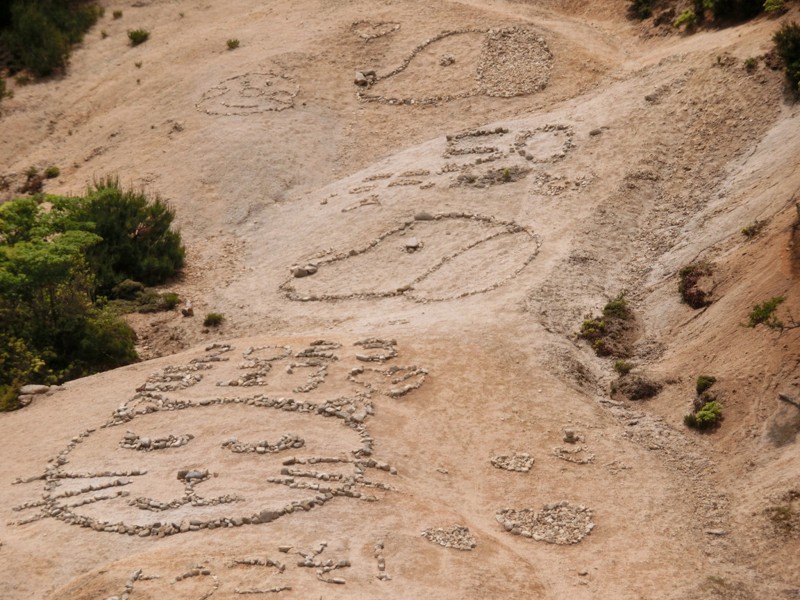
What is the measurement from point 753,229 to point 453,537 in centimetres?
1599

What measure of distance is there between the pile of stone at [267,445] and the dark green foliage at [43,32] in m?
39.7

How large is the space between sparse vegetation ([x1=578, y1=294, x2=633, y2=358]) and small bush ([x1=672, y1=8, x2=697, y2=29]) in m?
19.1

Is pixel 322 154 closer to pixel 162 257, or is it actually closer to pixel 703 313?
pixel 162 257

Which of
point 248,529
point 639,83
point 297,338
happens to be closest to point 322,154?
point 639,83

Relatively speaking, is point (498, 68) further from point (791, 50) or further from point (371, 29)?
point (791, 50)

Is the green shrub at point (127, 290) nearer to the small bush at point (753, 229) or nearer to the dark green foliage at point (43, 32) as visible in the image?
the small bush at point (753, 229)

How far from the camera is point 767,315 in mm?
29750

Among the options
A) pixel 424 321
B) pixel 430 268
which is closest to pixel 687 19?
pixel 430 268

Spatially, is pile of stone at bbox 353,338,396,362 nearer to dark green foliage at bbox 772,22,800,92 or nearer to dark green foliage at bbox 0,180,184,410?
dark green foliage at bbox 0,180,184,410

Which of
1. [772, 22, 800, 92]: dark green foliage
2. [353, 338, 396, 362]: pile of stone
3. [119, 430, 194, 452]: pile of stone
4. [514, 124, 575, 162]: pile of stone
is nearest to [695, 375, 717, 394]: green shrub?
[353, 338, 396, 362]: pile of stone

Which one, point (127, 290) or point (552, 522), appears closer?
point (552, 522)

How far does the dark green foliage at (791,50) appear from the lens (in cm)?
4244

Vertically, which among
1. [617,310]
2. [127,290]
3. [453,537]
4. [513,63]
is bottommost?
[127,290]

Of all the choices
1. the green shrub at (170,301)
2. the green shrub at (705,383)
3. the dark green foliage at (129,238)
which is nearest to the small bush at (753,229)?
the green shrub at (705,383)
